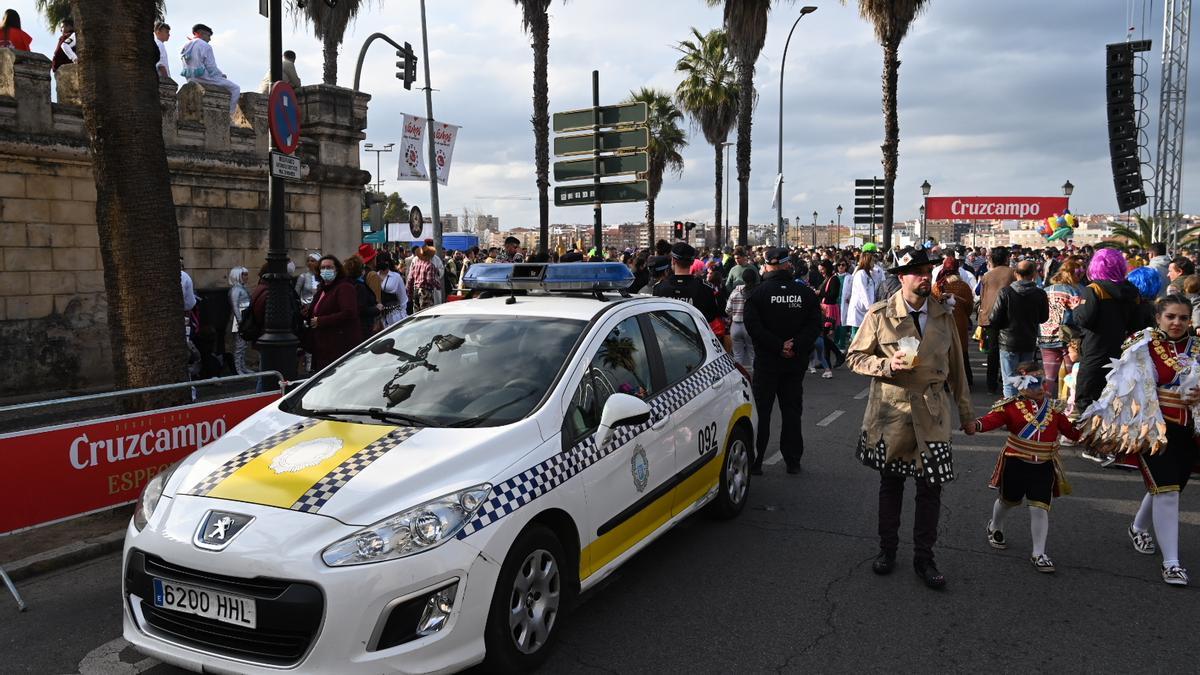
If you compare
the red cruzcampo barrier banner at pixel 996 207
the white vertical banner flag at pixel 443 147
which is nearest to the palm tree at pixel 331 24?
the white vertical banner flag at pixel 443 147

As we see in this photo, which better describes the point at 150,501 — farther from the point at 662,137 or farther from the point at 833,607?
the point at 662,137

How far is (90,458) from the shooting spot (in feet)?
16.7

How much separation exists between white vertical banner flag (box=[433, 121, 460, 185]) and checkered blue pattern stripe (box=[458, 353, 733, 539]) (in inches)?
573

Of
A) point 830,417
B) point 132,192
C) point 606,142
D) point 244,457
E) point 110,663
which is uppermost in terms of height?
point 606,142

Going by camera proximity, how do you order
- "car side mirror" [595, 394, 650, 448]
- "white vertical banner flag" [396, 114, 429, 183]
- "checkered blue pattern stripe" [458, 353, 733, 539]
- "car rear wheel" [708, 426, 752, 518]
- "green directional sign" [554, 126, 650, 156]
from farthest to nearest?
"white vertical banner flag" [396, 114, 429, 183] < "green directional sign" [554, 126, 650, 156] < "car rear wheel" [708, 426, 752, 518] < "car side mirror" [595, 394, 650, 448] < "checkered blue pattern stripe" [458, 353, 733, 539]

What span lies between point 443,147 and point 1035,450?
15628mm

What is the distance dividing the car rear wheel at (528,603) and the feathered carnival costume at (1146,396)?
3.34 m

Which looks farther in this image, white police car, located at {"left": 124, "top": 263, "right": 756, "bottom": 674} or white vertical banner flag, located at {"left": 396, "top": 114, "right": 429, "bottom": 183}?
white vertical banner flag, located at {"left": 396, "top": 114, "right": 429, "bottom": 183}

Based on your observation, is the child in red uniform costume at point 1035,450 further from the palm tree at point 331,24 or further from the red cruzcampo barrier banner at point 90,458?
the palm tree at point 331,24

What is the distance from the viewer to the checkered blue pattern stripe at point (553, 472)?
3412 millimetres

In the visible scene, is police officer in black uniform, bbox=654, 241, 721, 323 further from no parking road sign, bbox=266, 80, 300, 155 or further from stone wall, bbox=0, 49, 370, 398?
stone wall, bbox=0, 49, 370, 398

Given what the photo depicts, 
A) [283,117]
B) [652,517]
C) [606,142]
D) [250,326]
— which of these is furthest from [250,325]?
[606,142]

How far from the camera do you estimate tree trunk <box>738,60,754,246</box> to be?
25.3 metres

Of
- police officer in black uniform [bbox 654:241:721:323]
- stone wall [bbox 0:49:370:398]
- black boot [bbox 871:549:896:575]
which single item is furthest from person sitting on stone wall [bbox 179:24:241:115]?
black boot [bbox 871:549:896:575]
